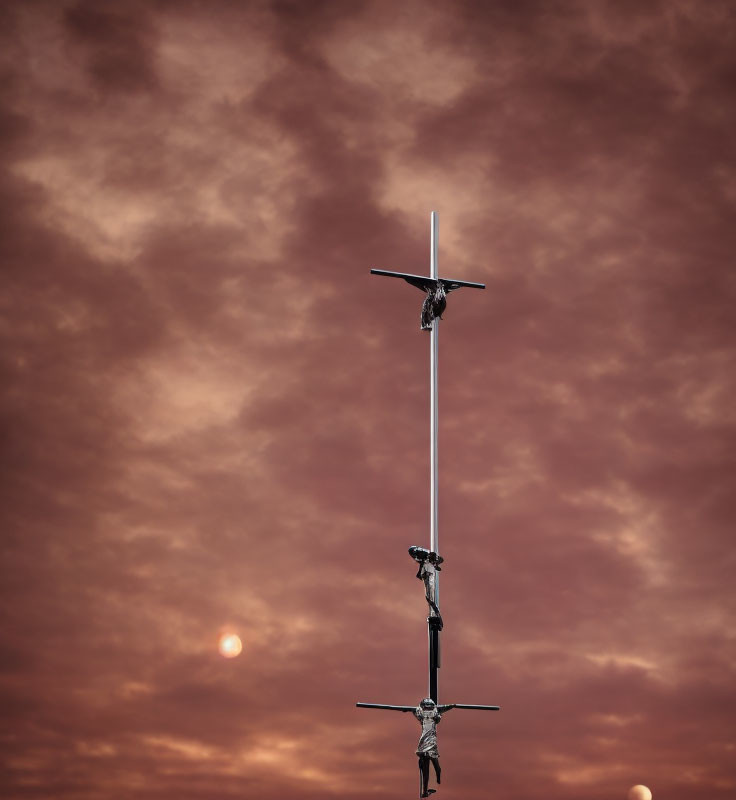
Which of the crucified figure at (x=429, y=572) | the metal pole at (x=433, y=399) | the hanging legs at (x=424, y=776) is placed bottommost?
the hanging legs at (x=424, y=776)

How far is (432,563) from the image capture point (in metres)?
54.6

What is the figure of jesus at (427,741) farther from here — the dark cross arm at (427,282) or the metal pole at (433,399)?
the dark cross arm at (427,282)

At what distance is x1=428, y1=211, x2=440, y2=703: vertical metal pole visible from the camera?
2119 inches

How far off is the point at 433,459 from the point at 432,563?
436cm

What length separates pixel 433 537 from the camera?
181 feet

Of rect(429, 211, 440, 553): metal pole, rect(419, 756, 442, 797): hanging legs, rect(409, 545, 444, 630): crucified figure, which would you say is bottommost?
rect(419, 756, 442, 797): hanging legs

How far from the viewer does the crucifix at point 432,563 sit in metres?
52.5

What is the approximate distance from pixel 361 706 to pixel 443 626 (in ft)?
15.1

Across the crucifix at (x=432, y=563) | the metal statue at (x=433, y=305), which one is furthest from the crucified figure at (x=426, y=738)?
the metal statue at (x=433, y=305)

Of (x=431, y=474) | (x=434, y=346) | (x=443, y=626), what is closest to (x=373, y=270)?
(x=434, y=346)

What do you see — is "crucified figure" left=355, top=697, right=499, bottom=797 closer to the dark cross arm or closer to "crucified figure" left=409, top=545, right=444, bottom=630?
"crucified figure" left=409, top=545, right=444, bottom=630

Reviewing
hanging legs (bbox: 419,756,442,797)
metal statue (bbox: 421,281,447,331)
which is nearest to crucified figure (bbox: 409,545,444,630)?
hanging legs (bbox: 419,756,442,797)

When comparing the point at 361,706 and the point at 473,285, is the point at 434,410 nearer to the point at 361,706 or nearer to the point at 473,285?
the point at 473,285

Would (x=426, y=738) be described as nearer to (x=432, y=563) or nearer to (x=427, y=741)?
(x=427, y=741)
